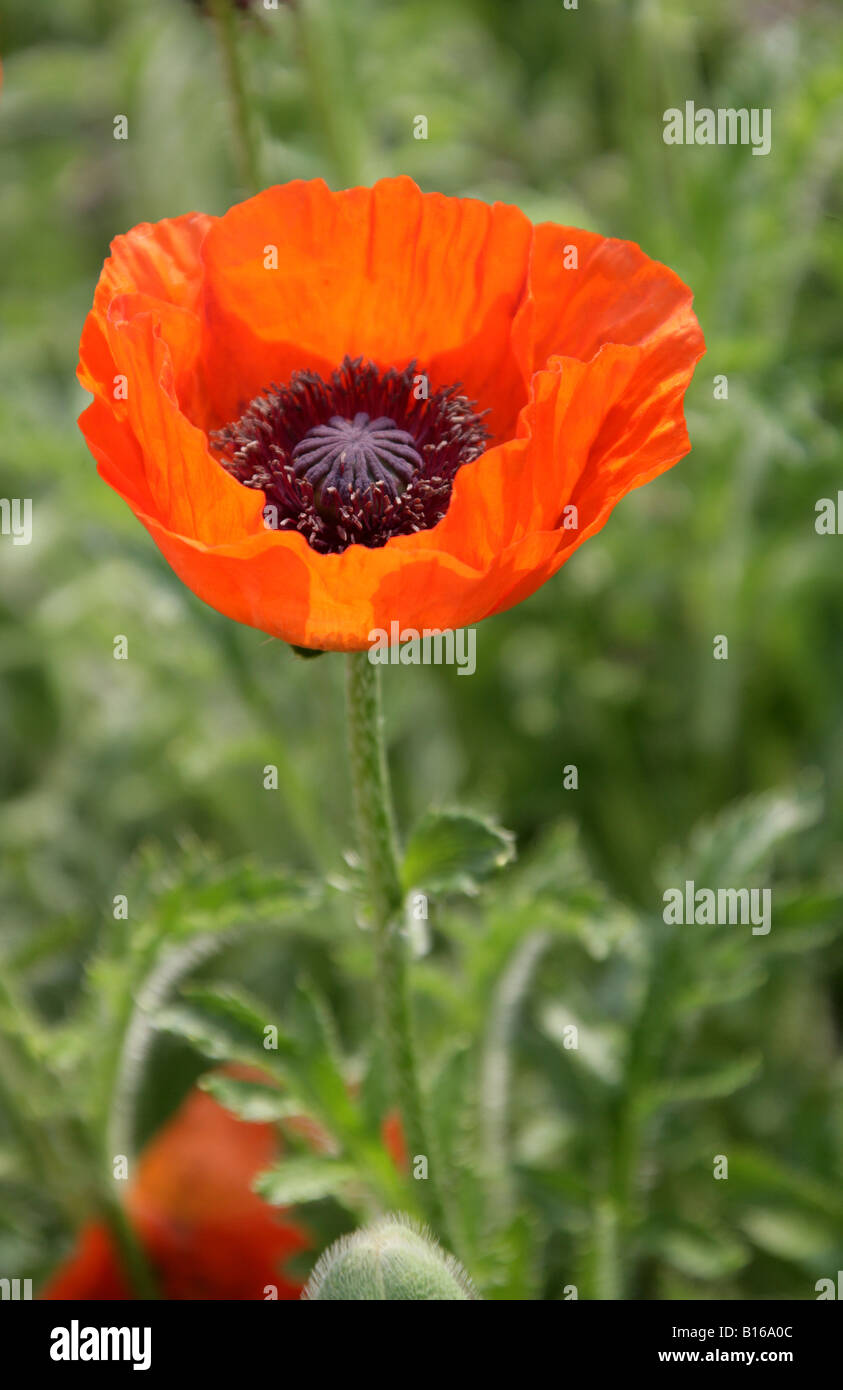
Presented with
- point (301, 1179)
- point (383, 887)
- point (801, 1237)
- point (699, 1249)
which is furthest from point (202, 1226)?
point (383, 887)

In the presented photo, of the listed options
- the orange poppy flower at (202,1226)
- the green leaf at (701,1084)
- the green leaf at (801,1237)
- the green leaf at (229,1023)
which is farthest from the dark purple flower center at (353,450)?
the green leaf at (801,1237)

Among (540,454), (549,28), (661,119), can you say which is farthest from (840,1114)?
(549,28)

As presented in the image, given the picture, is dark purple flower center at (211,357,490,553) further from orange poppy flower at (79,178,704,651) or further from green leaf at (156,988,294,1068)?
green leaf at (156,988,294,1068)

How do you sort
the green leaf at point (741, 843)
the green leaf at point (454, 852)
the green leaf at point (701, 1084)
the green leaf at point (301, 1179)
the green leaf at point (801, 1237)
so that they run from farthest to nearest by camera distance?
the green leaf at point (801, 1237) < the green leaf at point (741, 843) < the green leaf at point (701, 1084) < the green leaf at point (301, 1179) < the green leaf at point (454, 852)

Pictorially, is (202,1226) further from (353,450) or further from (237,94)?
(237,94)

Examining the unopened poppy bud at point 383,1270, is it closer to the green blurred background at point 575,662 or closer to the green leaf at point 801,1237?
the green blurred background at point 575,662

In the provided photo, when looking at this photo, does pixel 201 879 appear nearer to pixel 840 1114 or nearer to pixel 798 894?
pixel 798 894
